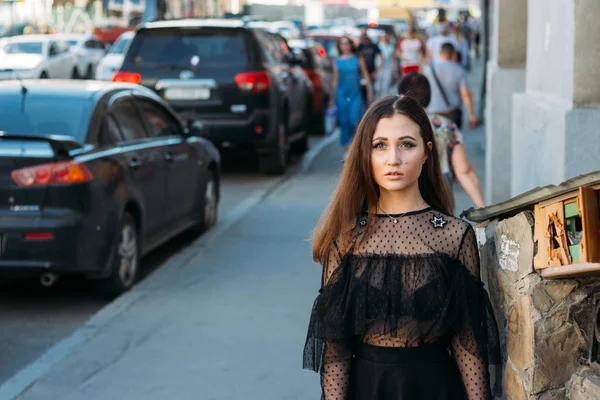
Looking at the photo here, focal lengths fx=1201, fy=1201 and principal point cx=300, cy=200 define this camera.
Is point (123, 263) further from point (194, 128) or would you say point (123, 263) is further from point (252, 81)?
point (252, 81)

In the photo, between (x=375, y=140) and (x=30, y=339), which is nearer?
(x=375, y=140)

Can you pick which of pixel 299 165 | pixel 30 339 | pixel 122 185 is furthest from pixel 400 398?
pixel 299 165

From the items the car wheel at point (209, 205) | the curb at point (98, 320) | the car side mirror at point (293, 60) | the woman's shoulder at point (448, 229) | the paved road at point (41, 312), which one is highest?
the car side mirror at point (293, 60)

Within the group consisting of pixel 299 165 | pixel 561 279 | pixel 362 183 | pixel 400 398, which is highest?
pixel 362 183

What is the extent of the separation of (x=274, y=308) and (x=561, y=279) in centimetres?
437

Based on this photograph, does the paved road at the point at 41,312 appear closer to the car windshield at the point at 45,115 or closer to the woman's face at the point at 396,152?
the car windshield at the point at 45,115

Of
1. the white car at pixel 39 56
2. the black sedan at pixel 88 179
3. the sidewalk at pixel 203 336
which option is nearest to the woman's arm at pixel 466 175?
the sidewalk at pixel 203 336

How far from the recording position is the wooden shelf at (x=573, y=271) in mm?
3073

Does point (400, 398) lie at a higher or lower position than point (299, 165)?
higher

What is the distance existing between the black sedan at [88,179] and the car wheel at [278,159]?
16.7 ft

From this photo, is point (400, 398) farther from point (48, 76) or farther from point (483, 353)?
point (48, 76)

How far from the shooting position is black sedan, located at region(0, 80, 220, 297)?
759 cm

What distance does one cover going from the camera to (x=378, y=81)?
2186 cm

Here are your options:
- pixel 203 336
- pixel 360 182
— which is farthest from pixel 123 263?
pixel 360 182
